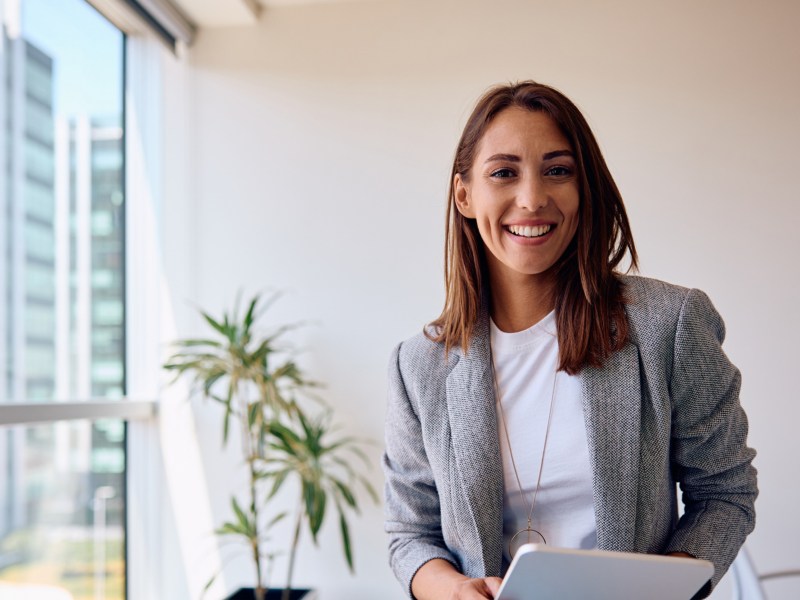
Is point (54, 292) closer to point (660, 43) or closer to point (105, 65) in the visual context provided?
point (105, 65)

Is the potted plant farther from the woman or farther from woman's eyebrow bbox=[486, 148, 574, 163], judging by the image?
woman's eyebrow bbox=[486, 148, 574, 163]

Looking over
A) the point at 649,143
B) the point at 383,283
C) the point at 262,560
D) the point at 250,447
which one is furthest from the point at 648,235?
the point at 262,560

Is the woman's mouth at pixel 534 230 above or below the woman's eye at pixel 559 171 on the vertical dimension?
below

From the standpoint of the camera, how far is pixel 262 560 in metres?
3.70

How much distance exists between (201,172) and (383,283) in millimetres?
975

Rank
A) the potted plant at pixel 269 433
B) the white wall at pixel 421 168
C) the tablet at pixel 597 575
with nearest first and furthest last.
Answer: the tablet at pixel 597 575
the potted plant at pixel 269 433
the white wall at pixel 421 168

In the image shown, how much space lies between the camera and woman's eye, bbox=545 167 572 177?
52.6 inches

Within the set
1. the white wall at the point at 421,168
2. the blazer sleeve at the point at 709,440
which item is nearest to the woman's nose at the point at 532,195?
the blazer sleeve at the point at 709,440

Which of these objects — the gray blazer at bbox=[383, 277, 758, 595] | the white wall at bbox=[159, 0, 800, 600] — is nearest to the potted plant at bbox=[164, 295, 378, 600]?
the white wall at bbox=[159, 0, 800, 600]

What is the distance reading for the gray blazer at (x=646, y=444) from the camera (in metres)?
1.26

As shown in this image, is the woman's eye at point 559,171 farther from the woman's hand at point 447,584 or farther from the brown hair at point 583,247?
the woman's hand at point 447,584

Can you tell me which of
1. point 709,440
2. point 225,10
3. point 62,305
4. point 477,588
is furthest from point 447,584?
point 225,10

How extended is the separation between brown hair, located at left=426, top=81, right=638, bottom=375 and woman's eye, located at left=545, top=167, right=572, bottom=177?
18 mm

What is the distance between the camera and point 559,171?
134 cm
